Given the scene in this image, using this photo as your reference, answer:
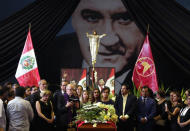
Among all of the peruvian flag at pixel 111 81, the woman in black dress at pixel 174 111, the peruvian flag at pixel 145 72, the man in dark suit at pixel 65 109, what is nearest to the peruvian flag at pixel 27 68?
the man in dark suit at pixel 65 109

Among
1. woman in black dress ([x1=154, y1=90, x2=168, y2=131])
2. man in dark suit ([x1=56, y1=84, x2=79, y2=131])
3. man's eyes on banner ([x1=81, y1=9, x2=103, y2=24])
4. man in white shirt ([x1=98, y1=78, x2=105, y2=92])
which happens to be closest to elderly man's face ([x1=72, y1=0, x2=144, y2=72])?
Answer: man's eyes on banner ([x1=81, y1=9, x2=103, y2=24])

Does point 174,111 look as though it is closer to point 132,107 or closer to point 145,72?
point 132,107

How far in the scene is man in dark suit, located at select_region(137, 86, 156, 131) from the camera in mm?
5293

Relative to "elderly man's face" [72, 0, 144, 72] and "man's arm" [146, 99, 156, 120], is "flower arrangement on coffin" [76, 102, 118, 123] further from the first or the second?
"elderly man's face" [72, 0, 144, 72]

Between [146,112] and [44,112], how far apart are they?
1.82 m

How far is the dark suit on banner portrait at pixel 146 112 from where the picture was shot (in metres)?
5.30

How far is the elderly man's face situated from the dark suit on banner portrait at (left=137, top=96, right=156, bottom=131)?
108 inches

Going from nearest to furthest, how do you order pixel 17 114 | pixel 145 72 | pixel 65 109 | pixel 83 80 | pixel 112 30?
pixel 17 114
pixel 65 109
pixel 145 72
pixel 83 80
pixel 112 30

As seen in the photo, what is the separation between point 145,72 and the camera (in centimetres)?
680

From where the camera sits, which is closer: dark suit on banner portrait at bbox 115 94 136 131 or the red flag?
dark suit on banner portrait at bbox 115 94 136 131

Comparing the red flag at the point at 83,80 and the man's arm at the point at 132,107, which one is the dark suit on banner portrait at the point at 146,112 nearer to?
the man's arm at the point at 132,107

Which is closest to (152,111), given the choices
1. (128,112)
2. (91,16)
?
(128,112)

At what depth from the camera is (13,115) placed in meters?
4.03

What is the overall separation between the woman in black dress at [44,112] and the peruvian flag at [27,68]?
1.82 meters
